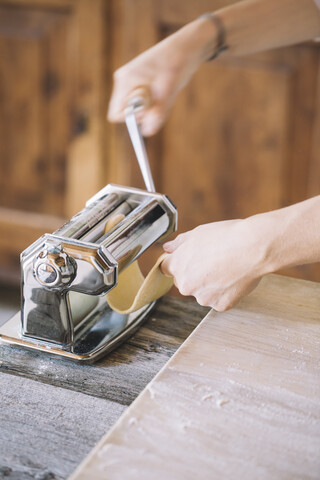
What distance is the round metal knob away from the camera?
77 centimetres

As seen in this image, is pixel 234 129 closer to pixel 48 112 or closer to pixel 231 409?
pixel 48 112

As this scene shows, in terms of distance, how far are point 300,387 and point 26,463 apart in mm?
290

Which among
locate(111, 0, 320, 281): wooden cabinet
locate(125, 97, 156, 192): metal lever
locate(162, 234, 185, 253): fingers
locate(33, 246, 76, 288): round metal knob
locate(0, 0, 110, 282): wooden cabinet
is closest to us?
locate(33, 246, 76, 288): round metal knob

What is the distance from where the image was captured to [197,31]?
1273 mm

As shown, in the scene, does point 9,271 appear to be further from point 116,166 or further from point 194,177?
→ point 194,177

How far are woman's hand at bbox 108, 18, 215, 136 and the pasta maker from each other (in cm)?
24

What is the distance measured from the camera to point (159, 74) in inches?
46.6

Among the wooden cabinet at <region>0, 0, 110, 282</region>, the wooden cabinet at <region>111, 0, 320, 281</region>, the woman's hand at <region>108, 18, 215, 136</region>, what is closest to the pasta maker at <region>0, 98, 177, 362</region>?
the woman's hand at <region>108, 18, 215, 136</region>

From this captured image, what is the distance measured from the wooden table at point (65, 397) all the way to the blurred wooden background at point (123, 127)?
1.11 m

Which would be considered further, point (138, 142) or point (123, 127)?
point (123, 127)

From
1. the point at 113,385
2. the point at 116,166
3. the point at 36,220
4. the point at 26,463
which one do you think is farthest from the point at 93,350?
the point at 36,220

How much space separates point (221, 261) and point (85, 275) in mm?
164

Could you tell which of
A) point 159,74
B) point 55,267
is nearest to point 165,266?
point 55,267

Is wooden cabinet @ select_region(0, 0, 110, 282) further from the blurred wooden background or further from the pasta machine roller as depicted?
the pasta machine roller
